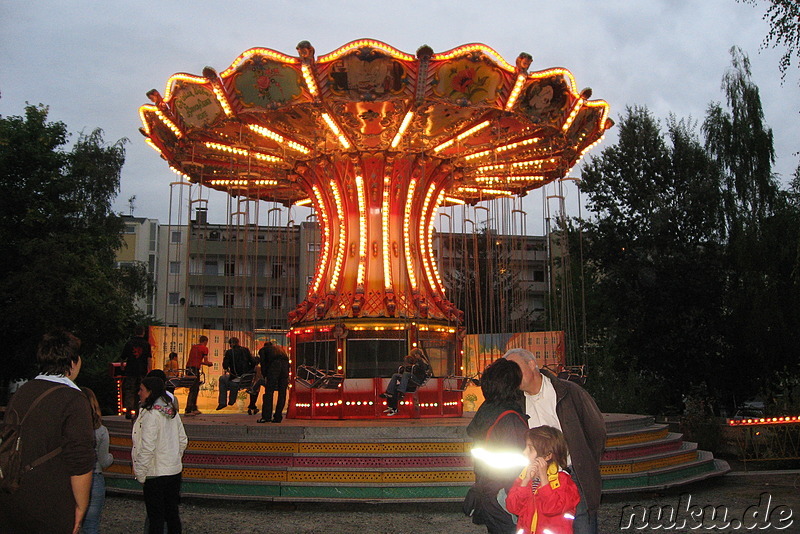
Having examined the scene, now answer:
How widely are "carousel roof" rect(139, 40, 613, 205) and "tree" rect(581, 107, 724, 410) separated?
33.0ft

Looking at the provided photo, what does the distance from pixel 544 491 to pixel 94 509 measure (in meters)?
3.55

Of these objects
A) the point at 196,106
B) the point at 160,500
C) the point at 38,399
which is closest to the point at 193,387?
the point at 196,106

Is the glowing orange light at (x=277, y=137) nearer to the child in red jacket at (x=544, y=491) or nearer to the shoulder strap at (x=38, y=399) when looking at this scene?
the shoulder strap at (x=38, y=399)

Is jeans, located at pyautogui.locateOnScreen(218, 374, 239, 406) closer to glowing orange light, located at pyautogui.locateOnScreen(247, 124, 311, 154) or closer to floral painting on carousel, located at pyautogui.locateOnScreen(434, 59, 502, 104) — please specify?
glowing orange light, located at pyautogui.locateOnScreen(247, 124, 311, 154)

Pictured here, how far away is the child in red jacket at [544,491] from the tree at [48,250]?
975 inches

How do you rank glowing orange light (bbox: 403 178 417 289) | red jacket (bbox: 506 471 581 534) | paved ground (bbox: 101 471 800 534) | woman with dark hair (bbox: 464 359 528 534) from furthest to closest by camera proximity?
glowing orange light (bbox: 403 178 417 289), paved ground (bbox: 101 471 800 534), woman with dark hair (bbox: 464 359 528 534), red jacket (bbox: 506 471 581 534)

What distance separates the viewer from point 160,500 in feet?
21.3

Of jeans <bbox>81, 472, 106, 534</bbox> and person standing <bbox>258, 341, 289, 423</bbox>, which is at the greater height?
person standing <bbox>258, 341, 289, 423</bbox>

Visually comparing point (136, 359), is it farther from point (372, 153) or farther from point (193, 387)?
point (372, 153)


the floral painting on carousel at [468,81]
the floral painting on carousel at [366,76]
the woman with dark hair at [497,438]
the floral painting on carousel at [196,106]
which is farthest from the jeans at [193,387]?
the woman with dark hair at [497,438]

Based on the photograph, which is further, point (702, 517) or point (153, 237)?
point (153, 237)

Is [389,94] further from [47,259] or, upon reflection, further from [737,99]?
[737,99]

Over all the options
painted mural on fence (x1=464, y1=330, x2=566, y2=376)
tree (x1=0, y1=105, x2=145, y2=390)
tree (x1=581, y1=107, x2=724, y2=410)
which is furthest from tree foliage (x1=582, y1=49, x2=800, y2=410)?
tree (x1=0, y1=105, x2=145, y2=390)

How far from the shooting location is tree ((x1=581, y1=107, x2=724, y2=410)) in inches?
1105
